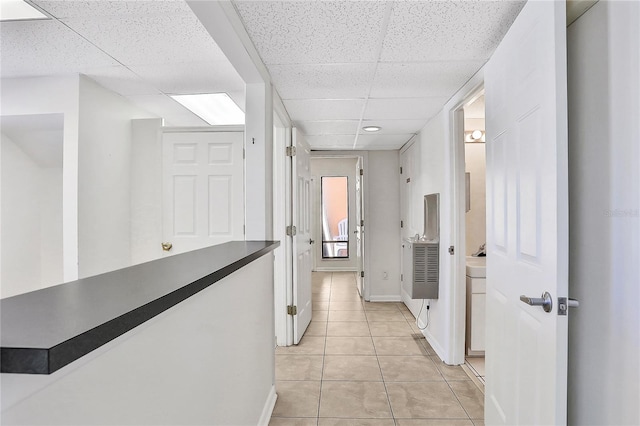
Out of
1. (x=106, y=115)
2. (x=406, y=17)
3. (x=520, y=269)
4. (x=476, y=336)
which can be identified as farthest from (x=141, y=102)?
(x=476, y=336)

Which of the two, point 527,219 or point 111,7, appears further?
point 111,7

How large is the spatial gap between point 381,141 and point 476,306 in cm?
231

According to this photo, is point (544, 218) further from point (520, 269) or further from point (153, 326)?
point (153, 326)

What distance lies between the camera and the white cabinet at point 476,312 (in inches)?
111

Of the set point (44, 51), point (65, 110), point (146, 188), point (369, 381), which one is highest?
point (44, 51)

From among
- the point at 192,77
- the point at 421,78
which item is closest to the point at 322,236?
the point at 192,77

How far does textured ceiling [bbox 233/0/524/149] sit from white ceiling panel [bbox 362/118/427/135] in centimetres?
32

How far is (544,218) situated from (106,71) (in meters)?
2.77

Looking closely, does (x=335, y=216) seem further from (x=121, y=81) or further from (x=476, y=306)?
(x=121, y=81)

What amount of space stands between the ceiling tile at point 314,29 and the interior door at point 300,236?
1331mm

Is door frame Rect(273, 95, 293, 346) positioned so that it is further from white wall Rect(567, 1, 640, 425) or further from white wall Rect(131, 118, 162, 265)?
white wall Rect(567, 1, 640, 425)

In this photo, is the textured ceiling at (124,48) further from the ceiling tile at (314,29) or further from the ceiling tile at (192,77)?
the ceiling tile at (314,29)

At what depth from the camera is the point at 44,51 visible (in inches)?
82.5

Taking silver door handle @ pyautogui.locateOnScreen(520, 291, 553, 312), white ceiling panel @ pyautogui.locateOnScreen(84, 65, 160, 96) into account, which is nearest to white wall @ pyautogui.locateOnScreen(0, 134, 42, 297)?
white ceiling panel @ pyautogui.locateOnScreen(84, 65, 160, 96)
